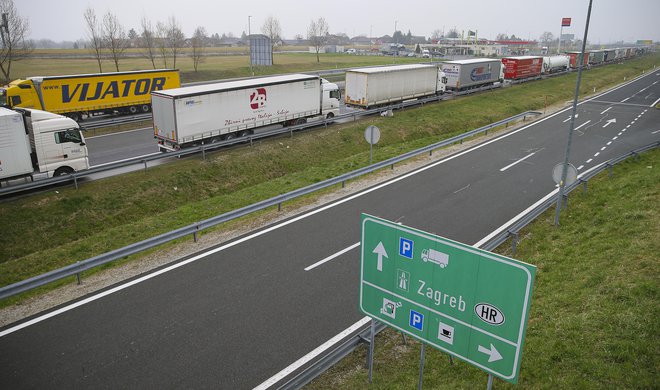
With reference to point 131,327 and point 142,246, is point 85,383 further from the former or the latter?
point 142,246

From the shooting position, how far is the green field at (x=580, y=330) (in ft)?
26.1

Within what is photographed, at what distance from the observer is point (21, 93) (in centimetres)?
3144

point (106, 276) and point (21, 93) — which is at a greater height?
point (21, 93)

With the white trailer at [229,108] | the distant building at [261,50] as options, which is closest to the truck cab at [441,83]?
the white trailer at [229,108]

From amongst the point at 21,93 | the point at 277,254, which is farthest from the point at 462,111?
the point at 21,93

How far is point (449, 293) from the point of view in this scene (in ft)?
20.0

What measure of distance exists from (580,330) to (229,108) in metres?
22.6

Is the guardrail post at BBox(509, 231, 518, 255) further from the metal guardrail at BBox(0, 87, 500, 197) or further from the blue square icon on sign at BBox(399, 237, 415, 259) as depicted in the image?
the metal guardrail at BBox(0, 87, 500, 197)

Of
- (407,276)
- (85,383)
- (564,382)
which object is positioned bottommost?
(85,383)

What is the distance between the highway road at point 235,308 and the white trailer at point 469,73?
105 feet

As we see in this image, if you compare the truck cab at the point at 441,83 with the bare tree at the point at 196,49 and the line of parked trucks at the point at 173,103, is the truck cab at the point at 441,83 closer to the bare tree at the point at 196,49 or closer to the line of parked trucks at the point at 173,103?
the line of parked trucks at the point at 173,103

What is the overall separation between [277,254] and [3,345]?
7192mm

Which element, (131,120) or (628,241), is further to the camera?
(131,120)

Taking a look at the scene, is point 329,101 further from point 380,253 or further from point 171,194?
point 380,253
